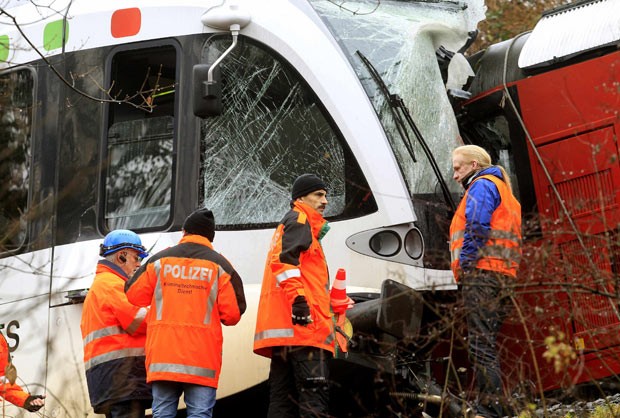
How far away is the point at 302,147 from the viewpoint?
7.25 m

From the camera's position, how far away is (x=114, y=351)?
6324 millimetres

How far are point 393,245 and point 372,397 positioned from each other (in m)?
0.94

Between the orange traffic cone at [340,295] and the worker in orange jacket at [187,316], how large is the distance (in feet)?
1.75

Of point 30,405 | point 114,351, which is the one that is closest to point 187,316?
point 114,351

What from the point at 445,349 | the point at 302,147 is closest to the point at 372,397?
the point at 445,349

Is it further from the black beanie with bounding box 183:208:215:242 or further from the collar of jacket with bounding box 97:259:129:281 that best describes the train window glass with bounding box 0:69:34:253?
the black beanie with bounding box 183:208:215:242

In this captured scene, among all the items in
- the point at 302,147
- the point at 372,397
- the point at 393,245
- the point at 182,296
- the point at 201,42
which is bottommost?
the point at 372,397

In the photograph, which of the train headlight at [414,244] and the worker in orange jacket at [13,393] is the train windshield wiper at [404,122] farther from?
the worker in orange jacket at [13,393]

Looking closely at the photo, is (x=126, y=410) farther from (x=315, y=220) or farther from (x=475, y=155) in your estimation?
(x=475, y=155)

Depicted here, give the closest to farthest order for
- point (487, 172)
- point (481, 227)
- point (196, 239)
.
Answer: point (481, 227), point (196, 239), point (487, 172)

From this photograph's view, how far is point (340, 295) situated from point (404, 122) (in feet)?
4.63

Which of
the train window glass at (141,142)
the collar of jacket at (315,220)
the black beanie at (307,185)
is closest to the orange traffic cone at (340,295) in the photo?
the collar of jacket at (315,220)

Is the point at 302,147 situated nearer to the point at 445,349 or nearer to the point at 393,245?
the point at 393,245

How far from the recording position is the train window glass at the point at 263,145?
7.16m
